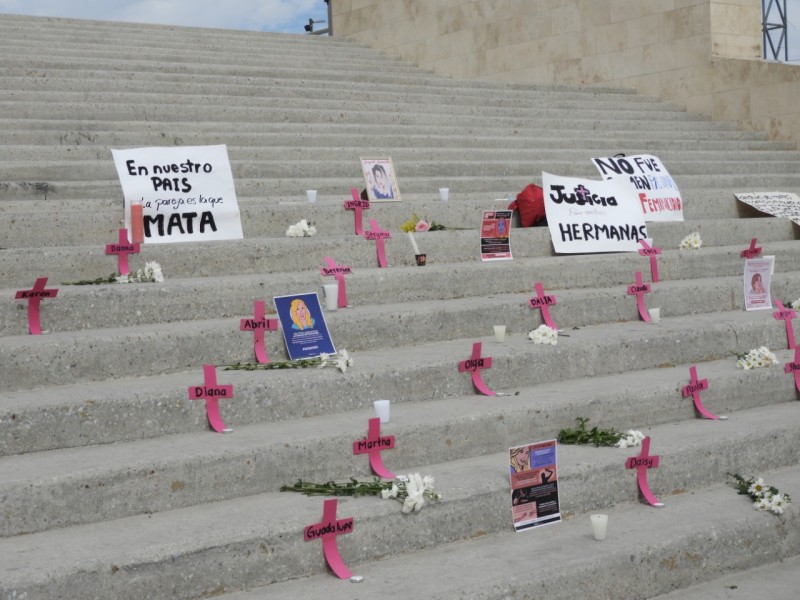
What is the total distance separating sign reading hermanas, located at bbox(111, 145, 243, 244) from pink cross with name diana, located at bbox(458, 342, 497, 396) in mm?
1525

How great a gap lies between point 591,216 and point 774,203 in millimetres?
2119

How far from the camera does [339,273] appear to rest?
525 cm

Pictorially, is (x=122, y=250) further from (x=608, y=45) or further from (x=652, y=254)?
(x=608, y=45)

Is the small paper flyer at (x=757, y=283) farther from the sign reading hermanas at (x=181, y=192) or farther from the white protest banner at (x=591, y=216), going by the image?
the sign reading hermanas at (x=181, y=192)

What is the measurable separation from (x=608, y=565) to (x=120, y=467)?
1.61 m

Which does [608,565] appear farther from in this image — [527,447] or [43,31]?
[43,31]

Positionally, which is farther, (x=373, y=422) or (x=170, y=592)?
(x=373, y=422)

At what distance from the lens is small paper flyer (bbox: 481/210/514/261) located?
606 cm

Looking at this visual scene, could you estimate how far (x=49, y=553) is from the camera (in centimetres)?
315

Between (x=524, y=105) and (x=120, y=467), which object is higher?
(x=524, y=105)

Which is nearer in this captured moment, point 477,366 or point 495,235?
point 477,366

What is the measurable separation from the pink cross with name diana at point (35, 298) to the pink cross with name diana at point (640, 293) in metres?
2.98

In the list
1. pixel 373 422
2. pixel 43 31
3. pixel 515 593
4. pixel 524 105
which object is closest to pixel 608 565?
pixel 515 593

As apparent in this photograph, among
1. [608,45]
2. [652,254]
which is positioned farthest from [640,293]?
[608,45]
